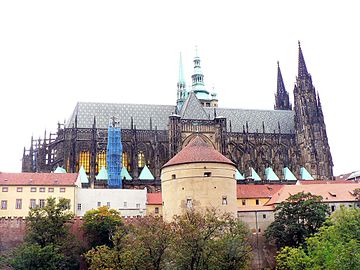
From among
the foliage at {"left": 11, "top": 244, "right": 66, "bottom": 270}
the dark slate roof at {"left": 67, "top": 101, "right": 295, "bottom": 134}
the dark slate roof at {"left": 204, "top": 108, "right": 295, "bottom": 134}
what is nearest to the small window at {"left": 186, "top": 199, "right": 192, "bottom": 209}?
the foliage at {"left": 11, "top": 244, "right": 66, "bottom": 270}

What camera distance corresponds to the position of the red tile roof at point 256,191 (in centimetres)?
6425

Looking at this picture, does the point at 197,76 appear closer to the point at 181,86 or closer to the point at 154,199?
the point at 181,86

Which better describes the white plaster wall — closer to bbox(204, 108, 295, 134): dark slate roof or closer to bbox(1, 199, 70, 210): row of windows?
bbox(1, 199, 70, 210): row of windows

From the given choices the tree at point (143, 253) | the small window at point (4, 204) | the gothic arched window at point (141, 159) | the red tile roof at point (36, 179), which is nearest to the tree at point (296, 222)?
the tree at point (143, 253)

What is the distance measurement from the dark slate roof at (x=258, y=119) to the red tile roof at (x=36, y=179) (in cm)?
4109

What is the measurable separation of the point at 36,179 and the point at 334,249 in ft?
122

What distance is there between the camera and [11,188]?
193 ft

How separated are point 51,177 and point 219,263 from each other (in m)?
30.4

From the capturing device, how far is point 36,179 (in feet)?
199

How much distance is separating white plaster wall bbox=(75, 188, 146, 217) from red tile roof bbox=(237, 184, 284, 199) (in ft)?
42.7

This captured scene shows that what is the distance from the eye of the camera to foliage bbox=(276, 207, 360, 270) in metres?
37.3

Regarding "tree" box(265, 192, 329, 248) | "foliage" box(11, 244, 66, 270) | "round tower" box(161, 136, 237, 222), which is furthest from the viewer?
"tree" box(265, 192, 329, 248)

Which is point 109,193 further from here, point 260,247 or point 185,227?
point 185,227

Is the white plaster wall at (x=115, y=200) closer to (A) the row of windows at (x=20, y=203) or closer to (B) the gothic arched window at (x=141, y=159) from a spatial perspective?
(A) the row of windows at (x=20, y=203)
